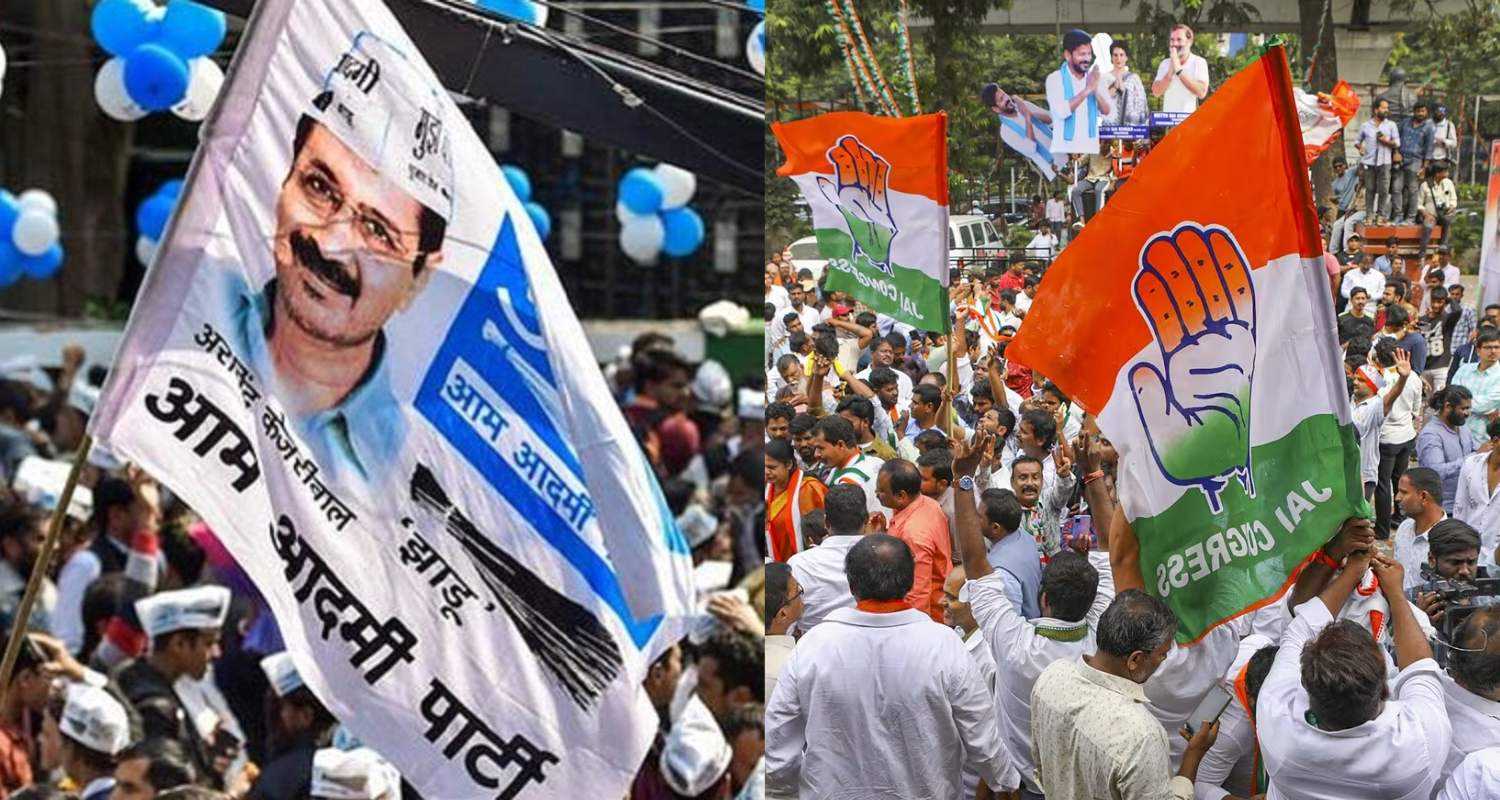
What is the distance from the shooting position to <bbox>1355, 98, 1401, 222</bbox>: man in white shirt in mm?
8039

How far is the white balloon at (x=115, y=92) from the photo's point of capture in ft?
17.4

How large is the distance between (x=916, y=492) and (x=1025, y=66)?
4830mm

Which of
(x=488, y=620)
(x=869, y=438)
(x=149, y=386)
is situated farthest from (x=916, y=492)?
(x=149, y=386)

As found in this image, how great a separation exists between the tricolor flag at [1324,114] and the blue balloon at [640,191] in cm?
293

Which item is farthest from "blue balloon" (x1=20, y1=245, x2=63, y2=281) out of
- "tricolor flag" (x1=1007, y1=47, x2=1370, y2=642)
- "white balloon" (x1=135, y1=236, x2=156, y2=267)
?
"tricolor flag" (x1=1007, y1=47, x2=1370, y2=642)

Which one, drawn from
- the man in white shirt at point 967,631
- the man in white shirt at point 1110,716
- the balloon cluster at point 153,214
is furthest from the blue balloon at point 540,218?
the man in white shirt at point 1110,716

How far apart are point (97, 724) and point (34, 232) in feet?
10.8

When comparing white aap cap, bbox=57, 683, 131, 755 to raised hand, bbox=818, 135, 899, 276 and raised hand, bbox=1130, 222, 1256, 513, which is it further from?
raised hand, bbox=818, 135, 899, 276

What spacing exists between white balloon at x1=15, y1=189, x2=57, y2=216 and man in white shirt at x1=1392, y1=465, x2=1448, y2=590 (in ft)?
16.8

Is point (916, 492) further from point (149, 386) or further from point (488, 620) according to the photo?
point (149, 386)

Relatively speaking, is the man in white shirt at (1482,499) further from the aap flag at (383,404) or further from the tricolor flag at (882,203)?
the aap flag at (383,404)

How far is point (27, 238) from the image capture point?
21.2 ft

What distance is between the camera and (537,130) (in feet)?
24.9

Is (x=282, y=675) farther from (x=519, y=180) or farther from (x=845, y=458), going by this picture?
(x=519, y=180)
